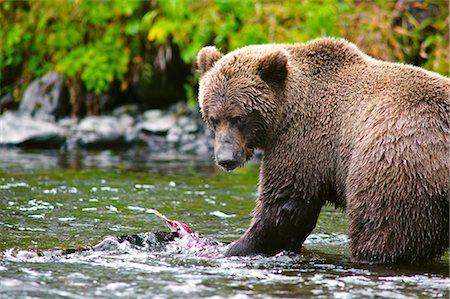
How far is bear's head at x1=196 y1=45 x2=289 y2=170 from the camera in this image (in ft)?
23.1

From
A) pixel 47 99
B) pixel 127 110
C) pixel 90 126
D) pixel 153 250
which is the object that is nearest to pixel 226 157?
pixel 153 250

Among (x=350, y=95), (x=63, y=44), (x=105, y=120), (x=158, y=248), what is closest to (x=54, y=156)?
(x=105, y=120)

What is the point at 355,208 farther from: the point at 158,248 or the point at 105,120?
the point at 105,120

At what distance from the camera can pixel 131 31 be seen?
1764 centimetres

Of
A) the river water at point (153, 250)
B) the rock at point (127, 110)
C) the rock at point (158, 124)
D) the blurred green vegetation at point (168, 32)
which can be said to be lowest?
the river water at point (153, 250)

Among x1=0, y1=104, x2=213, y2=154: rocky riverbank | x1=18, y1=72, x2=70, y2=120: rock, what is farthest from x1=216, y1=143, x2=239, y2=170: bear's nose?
x1=18, y1=72, x2=70, y2=120: rock

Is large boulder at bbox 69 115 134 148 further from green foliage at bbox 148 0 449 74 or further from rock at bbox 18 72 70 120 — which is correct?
green foliage at bbox 148 0 449 74

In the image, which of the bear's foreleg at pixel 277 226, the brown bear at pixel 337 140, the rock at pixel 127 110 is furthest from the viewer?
the rock at pixel 127 110

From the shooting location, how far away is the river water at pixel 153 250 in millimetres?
5840

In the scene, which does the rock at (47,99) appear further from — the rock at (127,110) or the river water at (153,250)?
the river water at (153,250)

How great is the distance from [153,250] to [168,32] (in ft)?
32.9

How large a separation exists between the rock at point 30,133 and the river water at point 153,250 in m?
2.92

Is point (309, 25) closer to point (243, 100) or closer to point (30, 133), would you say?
point (30, 133)

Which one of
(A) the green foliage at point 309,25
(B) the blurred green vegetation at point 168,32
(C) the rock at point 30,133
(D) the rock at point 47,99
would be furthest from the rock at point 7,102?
(A) the green foliage at point 309,25
